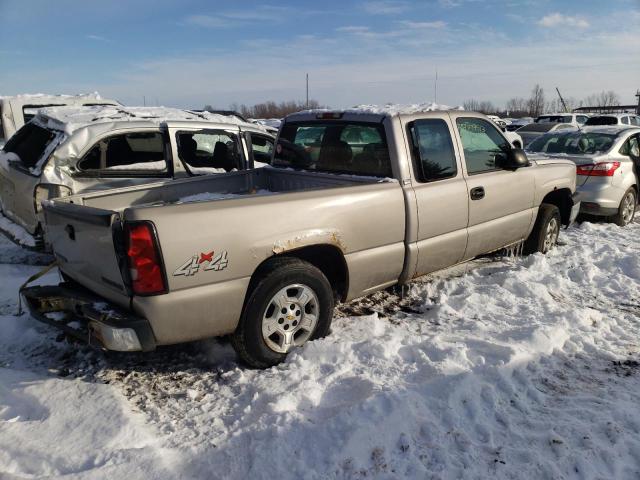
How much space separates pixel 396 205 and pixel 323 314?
3.47 ft

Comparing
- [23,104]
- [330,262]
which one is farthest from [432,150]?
[23,104]

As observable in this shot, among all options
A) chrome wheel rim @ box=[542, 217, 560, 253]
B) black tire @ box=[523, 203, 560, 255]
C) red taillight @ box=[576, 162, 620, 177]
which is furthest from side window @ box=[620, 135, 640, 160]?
black tire @ box=[523, 203, 560, 255]

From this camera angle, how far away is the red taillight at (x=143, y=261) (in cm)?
287

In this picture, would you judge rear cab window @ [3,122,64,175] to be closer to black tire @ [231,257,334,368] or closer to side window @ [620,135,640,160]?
black tire @ [231,257,334,368]

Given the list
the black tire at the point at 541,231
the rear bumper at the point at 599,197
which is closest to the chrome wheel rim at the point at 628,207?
the rear bumper at the point at 599,197

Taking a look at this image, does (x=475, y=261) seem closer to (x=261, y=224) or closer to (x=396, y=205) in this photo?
(x=396, y=205)

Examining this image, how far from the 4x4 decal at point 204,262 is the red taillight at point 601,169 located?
22.2 ft

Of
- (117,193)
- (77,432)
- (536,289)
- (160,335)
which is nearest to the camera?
(77,432)

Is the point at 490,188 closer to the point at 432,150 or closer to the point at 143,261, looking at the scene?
the point at 432,150

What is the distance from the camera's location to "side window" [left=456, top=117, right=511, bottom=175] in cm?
490

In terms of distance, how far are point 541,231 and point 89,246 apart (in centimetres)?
493

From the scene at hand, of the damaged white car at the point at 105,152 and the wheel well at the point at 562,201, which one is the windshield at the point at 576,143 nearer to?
the wheel well at the point at 562,201

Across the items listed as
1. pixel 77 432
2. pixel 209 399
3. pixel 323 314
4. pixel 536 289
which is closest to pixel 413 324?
pixel 323 314

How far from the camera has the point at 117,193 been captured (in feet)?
14.4
